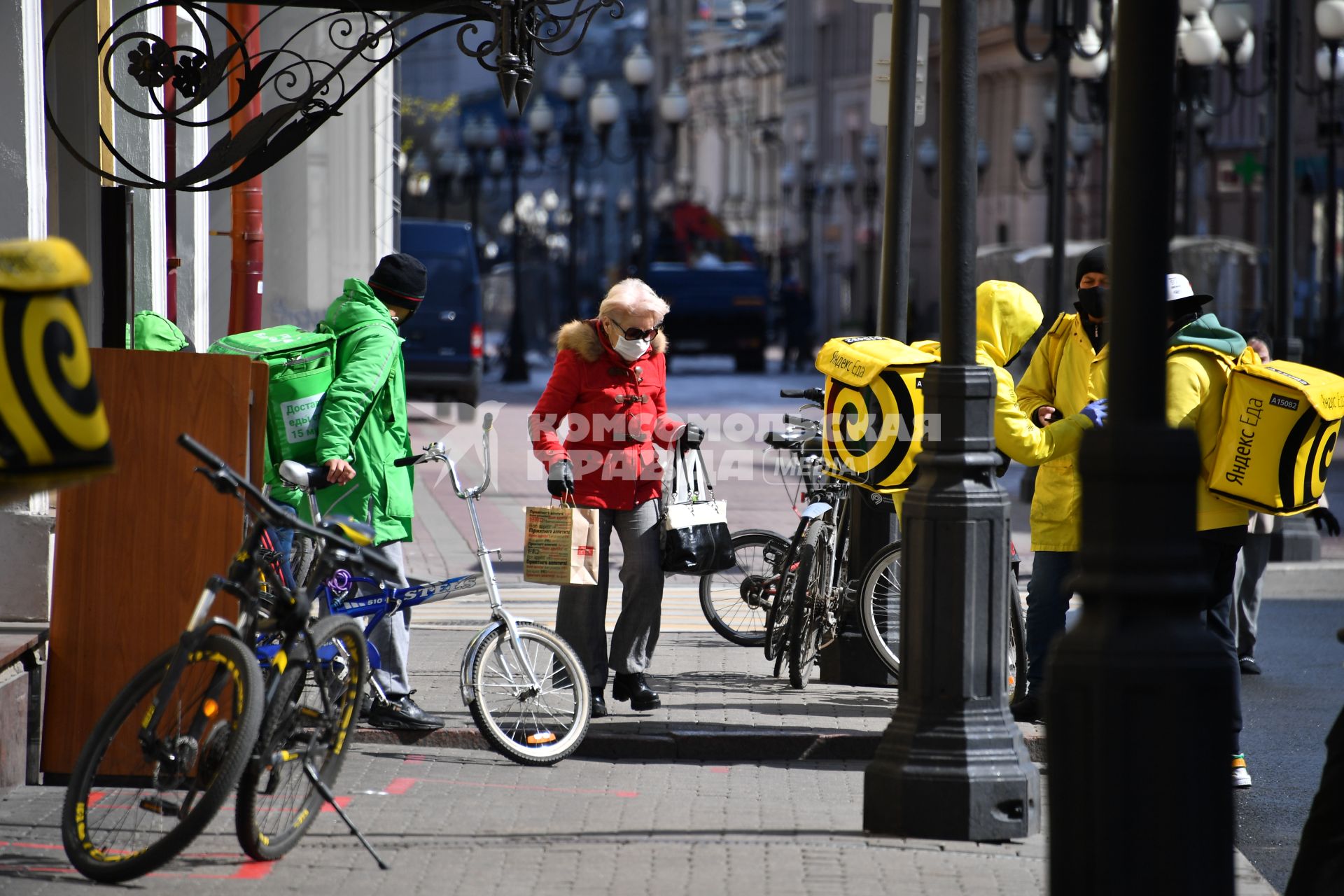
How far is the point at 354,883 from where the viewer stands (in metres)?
5.13

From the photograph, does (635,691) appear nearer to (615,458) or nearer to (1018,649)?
(615,458)

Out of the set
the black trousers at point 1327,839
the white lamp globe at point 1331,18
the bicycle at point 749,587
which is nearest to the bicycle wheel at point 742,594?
the bicycle at point 749,587

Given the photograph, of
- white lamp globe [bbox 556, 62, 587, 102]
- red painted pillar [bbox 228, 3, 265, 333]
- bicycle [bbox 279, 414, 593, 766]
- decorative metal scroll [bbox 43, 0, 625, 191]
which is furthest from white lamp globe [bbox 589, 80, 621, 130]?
bicycle [bbox 279, 414, 593, 766]

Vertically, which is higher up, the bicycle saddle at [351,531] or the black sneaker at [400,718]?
the bicycle saddle at [351,531]

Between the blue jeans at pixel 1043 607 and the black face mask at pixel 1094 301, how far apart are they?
0.89m

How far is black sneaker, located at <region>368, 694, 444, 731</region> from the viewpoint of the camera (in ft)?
22.8

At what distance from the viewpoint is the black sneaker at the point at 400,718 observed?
695 centimetres

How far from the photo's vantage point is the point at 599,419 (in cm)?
734

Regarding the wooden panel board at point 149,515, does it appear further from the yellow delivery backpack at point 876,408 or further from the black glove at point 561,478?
the yellow delivery backpack at point 876,408

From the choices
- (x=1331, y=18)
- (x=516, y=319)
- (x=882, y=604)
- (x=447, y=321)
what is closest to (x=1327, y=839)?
(x=882, y=604)

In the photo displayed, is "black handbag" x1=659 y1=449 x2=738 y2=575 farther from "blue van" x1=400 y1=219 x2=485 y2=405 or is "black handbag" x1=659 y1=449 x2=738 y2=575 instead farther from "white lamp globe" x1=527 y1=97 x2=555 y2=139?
"white lamp globe" x1=527 y1=97 x2=555 y2=139

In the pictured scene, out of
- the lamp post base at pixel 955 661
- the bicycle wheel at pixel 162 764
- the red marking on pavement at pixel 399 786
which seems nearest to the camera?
the bicycle wheel at pixel 162 764

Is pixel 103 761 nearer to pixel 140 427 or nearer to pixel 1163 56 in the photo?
pixel 140 427

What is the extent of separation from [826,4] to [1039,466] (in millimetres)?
66126
